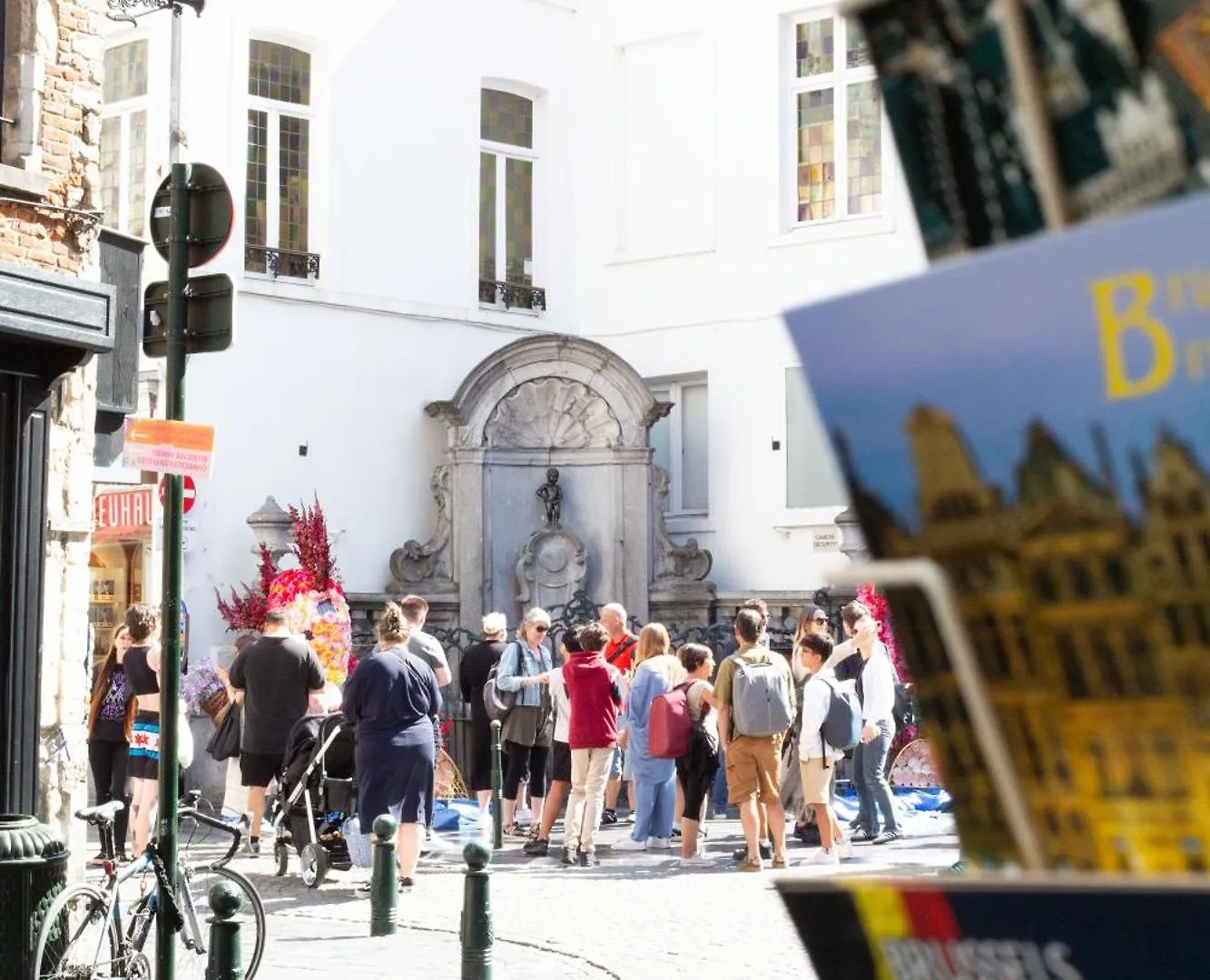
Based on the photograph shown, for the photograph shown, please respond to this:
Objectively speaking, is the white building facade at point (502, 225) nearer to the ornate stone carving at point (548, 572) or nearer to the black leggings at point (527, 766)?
the ornate stone carving at point (548, 572)

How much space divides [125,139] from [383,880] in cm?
1284

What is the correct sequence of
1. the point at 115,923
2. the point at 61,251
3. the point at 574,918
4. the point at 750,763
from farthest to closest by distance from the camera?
the point at 750,763 → the point at 574,918 → the point at 61,251 → the point at 115,923

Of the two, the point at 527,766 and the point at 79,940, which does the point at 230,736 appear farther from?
the point at 79,940

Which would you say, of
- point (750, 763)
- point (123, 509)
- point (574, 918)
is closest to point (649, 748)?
point (750, 763)

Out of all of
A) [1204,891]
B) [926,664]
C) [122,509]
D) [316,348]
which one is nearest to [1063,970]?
[1204,891]

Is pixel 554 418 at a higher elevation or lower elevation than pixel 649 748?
higher

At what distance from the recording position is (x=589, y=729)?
14250mm

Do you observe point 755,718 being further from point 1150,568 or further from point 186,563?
point 1150,568

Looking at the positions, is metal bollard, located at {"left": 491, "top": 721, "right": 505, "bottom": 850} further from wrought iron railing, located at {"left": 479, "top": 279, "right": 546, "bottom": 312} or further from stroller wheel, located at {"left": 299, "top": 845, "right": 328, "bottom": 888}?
wrought iron railing, located at {"left": 479, "top": 279, "right": 546, "bottom": 312}

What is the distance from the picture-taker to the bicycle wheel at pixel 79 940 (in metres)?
8.53

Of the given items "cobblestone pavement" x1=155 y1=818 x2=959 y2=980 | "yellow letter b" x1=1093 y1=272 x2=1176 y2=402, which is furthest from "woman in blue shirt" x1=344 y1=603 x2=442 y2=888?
"yellow letter b" x1=1093 y1=272 x2=1176 y2=402

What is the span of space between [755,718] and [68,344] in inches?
214

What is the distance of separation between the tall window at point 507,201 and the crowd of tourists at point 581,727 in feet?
31.5

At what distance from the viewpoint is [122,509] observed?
18141 millimetres
